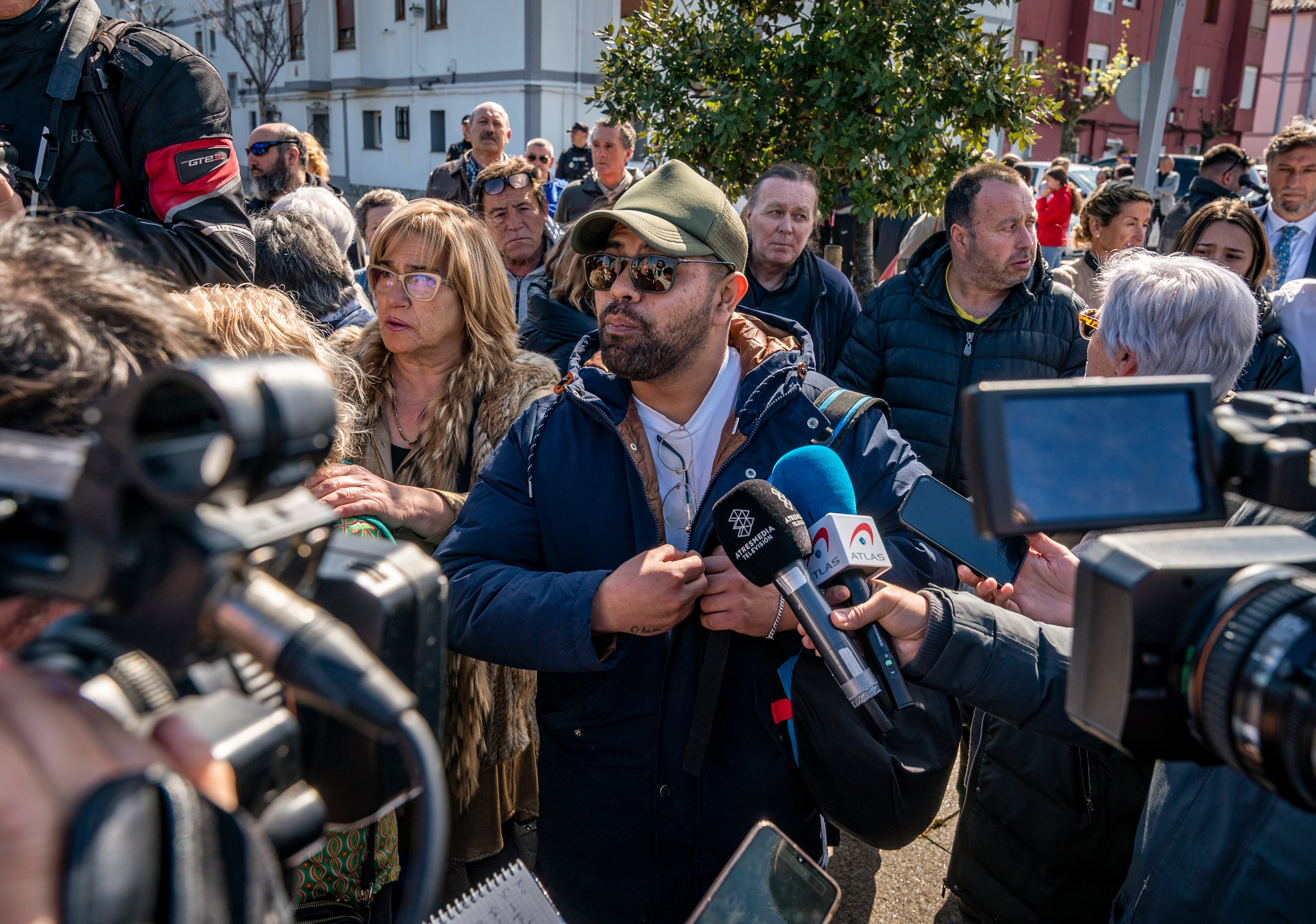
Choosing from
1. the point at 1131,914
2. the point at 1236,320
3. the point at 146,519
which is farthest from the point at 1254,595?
the point at 1236,320

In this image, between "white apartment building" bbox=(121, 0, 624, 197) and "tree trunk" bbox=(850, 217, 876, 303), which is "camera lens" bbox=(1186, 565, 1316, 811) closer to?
"tree trunk" bbox=(850, 217, 876, 303)

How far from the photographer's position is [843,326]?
502cm

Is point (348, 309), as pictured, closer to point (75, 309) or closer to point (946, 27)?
point (75, 309)

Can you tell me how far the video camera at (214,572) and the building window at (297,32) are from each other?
33.3 meters

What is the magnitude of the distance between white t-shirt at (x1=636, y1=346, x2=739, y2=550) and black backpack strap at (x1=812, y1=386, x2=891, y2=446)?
221mm

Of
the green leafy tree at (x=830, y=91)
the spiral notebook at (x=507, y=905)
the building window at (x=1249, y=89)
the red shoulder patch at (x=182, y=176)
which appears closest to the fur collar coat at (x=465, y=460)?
the red shoulder patch at (x=182, y=176)

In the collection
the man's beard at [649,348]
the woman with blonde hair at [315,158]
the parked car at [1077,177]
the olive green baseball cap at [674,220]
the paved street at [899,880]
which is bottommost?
the paved street at [899,880]

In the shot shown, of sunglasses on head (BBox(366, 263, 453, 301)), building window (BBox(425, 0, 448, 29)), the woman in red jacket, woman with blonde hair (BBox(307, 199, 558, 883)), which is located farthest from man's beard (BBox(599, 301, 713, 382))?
building window (BBox(425, 0, 448, 29))

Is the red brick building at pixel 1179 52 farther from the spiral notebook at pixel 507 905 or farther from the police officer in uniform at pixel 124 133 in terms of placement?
the spiral notebook at pixel 507 905

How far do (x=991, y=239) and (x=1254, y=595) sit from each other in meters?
3.51

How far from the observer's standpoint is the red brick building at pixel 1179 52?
33.2 metres

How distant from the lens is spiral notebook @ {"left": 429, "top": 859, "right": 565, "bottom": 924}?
49.8 inches

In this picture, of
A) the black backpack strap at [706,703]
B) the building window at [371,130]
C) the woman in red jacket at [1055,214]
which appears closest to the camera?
the black backpack strap at [706,703]

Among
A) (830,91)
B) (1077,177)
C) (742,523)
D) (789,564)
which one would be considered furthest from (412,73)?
(789,564)
